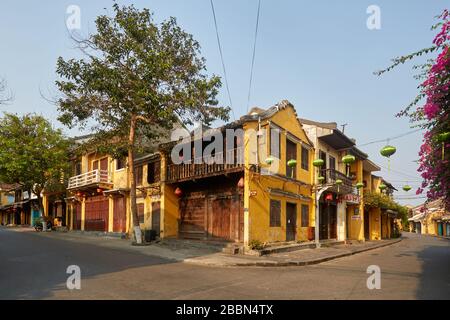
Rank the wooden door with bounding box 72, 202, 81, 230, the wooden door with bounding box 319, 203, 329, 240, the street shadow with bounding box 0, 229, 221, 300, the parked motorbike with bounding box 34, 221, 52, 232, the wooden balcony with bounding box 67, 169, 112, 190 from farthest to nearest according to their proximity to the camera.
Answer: the parked motorbike with bounding box 34, 221, 52, 232
the wooden door with bounding box 72, 202, 81, 230
the wooden balcony with bounding box 67, 169, 112, 190
the wooden door with bounding box 319, 203, 329, 240
the street shadow with bounding box 0, 229, 221, 300

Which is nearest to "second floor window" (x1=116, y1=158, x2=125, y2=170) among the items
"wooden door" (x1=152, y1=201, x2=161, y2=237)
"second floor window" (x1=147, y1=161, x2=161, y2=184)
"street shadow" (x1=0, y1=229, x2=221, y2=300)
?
"second floor window" (x1=147, y1=161, x2=161, y2=184)

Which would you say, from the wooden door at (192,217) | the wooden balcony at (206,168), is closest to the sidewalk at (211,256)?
the wooden door at (192,217)

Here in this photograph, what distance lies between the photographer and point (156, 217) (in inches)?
870

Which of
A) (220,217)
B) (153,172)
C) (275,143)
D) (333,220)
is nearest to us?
(275,143)

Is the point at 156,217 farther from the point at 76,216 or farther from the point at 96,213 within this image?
the point at 76,216

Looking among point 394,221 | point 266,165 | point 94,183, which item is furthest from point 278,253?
point 394,221

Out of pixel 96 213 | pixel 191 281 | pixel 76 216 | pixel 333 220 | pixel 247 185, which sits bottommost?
pixel 191 281

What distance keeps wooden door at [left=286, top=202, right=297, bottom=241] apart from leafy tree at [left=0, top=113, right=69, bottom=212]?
744 inches

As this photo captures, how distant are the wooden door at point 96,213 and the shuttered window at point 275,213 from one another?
13.9m

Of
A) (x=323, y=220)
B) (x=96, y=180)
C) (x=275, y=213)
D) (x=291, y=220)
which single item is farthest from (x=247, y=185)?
(x=96, y=180)

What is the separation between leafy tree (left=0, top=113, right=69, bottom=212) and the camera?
2919 cm

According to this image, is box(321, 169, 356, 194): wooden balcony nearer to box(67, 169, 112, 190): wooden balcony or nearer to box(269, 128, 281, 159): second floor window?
box(269, 128, 281, 159): second floor window

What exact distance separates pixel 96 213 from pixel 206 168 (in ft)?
46.8

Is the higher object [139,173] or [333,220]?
[139,173]
